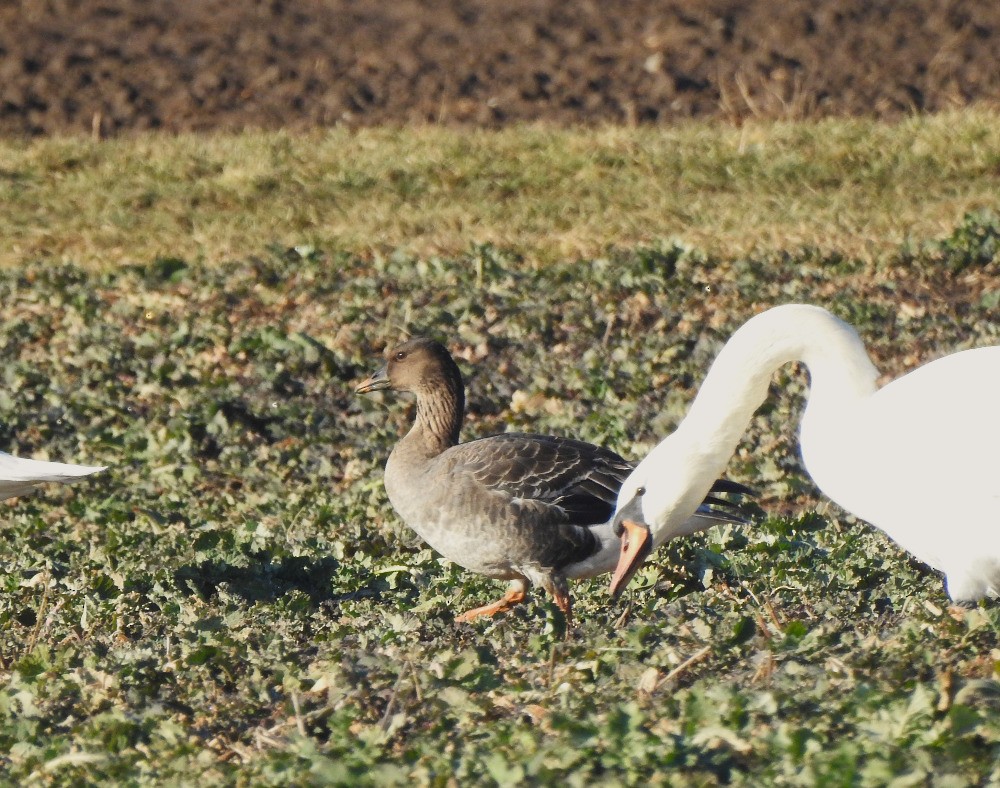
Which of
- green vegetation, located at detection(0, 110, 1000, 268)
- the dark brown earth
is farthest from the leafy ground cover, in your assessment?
the dark brown earth

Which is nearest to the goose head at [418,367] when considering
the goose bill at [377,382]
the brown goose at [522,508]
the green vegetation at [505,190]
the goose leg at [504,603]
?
the goose bill at [377,382]

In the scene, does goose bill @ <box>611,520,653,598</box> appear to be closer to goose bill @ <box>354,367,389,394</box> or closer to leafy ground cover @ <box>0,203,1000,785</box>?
leafy ground cover @ <box>0,203,1000,785</box>

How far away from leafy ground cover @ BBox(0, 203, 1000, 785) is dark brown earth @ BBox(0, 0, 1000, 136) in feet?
15.3

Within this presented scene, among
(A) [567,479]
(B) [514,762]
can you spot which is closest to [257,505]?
(A) [567,479]

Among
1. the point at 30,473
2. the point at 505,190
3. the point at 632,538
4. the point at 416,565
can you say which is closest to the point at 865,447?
the point at 632,538

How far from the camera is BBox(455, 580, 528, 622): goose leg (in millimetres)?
6251

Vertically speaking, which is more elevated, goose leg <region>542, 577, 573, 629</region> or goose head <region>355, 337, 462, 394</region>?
goose head <region>355, 337, 462, 394</region>

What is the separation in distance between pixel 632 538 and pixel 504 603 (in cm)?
130

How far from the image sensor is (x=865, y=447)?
5.41m

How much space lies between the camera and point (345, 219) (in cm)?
1280

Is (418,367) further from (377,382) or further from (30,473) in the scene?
(30,473)

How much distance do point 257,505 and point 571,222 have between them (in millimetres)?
4520

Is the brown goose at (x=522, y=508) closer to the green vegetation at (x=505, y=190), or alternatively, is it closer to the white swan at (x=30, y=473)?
the white swan at (x=30, y=473)

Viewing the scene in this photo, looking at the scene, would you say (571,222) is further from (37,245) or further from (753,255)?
(37,245)
